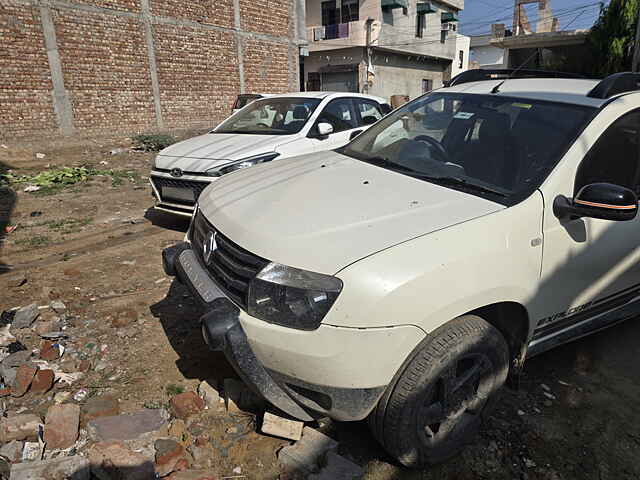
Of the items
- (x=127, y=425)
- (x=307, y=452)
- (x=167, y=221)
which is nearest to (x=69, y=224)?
(x=167, y=221)

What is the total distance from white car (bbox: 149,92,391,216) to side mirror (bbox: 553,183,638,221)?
3690 millimetres

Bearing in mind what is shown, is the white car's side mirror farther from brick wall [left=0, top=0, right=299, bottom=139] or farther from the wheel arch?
brick wall [left=0, top=0, right=299, bottom=139]

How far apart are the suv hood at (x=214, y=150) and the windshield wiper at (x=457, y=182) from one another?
3.01 meters

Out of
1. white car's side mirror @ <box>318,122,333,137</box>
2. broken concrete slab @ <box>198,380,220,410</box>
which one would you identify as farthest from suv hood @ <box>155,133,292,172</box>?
broken concrete slab @ <box>198,380,220,410</box>

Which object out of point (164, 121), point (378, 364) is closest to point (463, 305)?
point (378, 364)

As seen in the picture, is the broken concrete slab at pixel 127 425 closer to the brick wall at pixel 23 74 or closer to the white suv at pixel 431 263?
the white suv at pixel 431 263

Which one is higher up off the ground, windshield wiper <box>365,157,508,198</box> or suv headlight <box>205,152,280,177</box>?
windshield wiper <box>365,157,508,198</box>

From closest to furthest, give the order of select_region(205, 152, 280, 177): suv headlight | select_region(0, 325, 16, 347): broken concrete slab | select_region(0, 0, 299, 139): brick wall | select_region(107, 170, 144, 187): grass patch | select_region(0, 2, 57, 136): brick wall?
select_region(0, 325, 16, 347): broken concrete slab, select_region(205, 152, 280, 177): suv headlight, select_region(107, 170, 144, 187): grass patch, select_region(0, 2, 57, 136): brick wall, select_region(0, 0, 299, 139): brick wall

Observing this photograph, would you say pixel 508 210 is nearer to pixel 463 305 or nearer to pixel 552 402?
pixel 463 305

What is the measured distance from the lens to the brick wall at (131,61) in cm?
1105

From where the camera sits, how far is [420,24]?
31.4 metres

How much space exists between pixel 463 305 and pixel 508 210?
0.53 meters

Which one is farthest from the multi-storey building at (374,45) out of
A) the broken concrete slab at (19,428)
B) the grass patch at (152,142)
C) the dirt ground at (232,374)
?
the broken concrete slab at (19,428)

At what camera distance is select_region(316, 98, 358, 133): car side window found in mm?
6186
